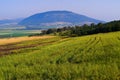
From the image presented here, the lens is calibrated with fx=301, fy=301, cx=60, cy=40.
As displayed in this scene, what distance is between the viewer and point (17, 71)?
24.5 meters

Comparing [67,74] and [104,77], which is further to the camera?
[67,74]

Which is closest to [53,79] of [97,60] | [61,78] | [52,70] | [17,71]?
[61,78]

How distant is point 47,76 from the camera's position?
22109 mm

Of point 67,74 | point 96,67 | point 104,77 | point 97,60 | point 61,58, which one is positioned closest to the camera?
point 104,77

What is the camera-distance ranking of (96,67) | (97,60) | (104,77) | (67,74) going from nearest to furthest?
(104,77) → (67,74) → (96,67) → (97,60)

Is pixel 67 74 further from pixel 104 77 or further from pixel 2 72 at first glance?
pixel 2 72

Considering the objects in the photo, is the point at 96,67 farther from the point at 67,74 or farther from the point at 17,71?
the point at 17,71

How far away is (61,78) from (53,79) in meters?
0.56

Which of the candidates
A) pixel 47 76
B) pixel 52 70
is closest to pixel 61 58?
pixel 52 70

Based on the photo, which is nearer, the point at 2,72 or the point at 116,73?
the point at 116,73

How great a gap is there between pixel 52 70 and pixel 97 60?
606 centimetres

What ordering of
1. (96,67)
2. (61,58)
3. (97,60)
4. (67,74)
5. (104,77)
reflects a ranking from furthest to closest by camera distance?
(61,58) → (97,60) → (96,67) → (67,74) → (104,77)

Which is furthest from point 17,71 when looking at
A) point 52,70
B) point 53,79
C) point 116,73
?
point 116,73

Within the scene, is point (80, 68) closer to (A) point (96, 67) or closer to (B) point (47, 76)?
(A) point (96, 67)
